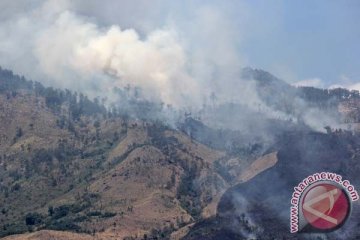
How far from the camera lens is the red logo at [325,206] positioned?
337 feet

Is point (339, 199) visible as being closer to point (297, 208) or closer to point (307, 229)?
point (297, 208)

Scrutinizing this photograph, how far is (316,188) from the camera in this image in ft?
337

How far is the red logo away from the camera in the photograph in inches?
4045

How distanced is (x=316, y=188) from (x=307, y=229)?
19.4 meters

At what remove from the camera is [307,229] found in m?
119

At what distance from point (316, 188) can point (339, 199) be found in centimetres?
654

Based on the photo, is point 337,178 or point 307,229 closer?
point 337,178

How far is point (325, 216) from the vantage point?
10656 cm

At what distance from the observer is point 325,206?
341 ft

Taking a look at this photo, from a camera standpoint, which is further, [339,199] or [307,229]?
[307,229]

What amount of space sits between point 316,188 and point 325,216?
6933 mm

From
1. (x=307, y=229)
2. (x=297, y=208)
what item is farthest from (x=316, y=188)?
(x=307, y=229)

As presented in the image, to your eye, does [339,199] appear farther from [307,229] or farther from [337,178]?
[307,229]

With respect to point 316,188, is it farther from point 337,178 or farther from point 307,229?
point 307,229
